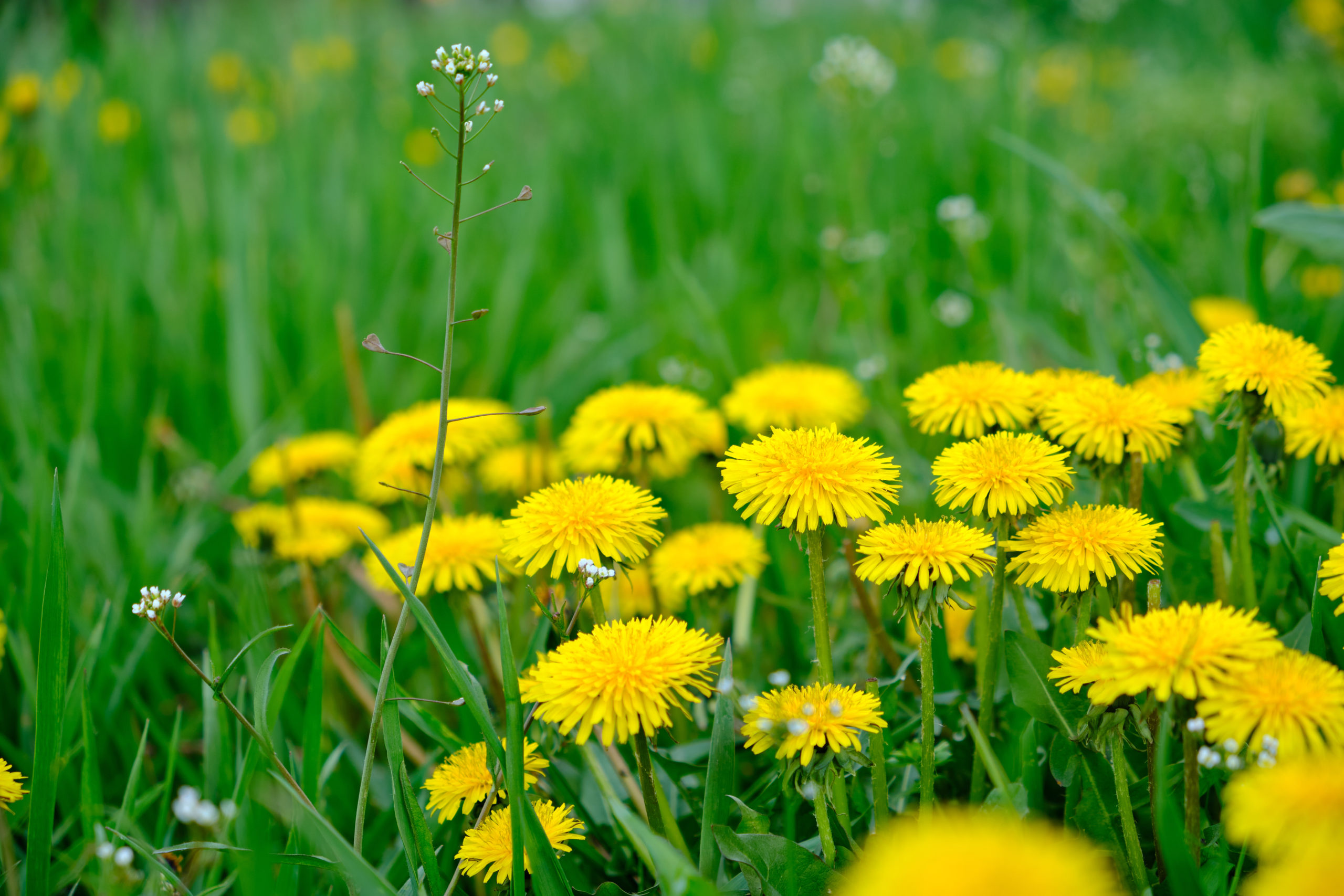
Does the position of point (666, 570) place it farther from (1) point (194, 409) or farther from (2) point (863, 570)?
(1) point (194, 409)

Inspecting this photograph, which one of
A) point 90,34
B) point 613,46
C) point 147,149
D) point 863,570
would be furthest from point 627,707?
point 613,46

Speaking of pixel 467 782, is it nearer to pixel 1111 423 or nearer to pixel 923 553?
pixel 923 553

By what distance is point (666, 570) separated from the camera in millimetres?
991

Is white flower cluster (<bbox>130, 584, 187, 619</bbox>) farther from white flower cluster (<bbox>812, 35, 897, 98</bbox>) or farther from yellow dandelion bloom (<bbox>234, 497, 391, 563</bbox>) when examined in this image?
white flower cluster (<bbox>812, 35, 897, 98</bbox>)

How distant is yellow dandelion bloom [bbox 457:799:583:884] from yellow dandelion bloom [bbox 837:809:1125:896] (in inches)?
11.7

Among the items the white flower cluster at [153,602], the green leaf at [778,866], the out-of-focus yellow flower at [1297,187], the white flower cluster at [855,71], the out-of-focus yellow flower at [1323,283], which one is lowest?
the green leaf at [778,866]

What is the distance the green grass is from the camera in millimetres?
970

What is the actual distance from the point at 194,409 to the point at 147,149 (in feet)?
5.73

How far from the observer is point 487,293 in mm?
2154

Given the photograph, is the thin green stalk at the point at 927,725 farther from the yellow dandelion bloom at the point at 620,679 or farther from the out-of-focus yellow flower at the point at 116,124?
the out-of-focus yellow flower at the point at 116,124

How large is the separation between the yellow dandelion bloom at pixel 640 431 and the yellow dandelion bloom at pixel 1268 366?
0.52 m

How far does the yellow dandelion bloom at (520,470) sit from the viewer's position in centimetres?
127

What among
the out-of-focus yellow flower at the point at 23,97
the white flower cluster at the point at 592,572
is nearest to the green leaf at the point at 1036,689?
the white flower cluster at the point at 592,572

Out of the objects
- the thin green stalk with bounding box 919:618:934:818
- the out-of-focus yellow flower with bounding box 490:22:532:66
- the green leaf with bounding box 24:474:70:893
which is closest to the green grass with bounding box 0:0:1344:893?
the green leaf with bounding box 24:474:70:893
